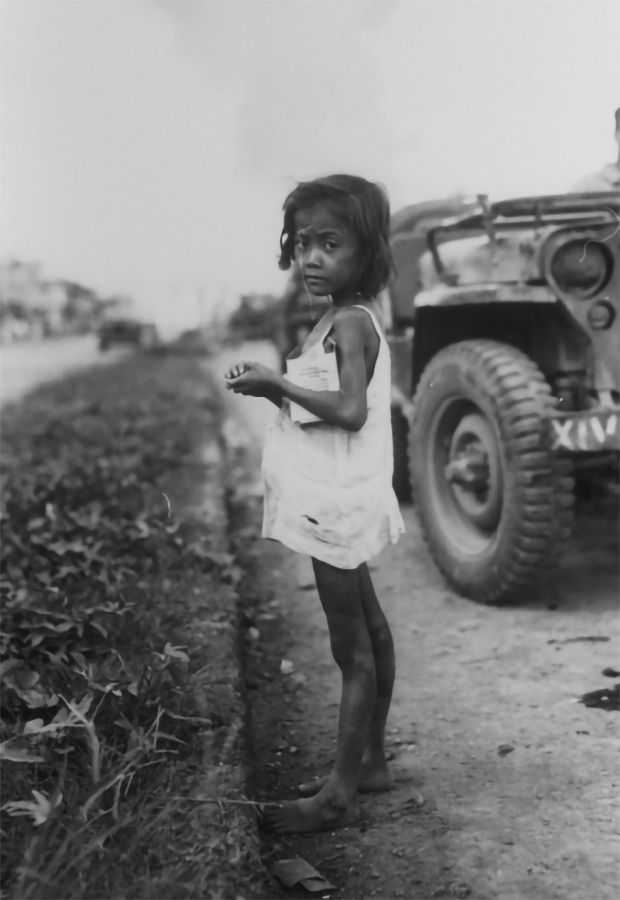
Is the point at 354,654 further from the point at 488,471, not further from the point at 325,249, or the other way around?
the point at 488,471

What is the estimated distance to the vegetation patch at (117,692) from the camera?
7.29 feet

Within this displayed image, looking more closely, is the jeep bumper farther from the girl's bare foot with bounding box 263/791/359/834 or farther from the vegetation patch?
the girl's bare foot with bounding box 263/791/359/834

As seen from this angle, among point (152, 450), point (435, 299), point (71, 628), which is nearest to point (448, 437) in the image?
point (435, 299)

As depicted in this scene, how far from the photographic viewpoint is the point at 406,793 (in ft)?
9.58

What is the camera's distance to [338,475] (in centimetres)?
256

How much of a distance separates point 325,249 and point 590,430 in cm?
183

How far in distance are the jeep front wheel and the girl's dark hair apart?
167cm

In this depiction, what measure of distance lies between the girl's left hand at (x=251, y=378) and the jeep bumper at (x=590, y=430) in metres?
1.85

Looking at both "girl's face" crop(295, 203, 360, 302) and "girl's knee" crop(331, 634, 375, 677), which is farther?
"girl's knee" crop(331, 634, 375, 677)

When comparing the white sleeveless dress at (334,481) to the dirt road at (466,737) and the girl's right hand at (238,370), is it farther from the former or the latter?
the dirt road at (466,737)

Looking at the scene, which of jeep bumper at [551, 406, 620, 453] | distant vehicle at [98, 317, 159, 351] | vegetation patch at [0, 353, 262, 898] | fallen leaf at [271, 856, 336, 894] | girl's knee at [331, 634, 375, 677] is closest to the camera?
vegetation patch at [0, 353, 262, 898]

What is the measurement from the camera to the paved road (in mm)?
19312

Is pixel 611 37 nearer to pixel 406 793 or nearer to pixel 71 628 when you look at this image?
pixel 406 793

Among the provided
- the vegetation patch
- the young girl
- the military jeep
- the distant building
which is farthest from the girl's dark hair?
the distant building
